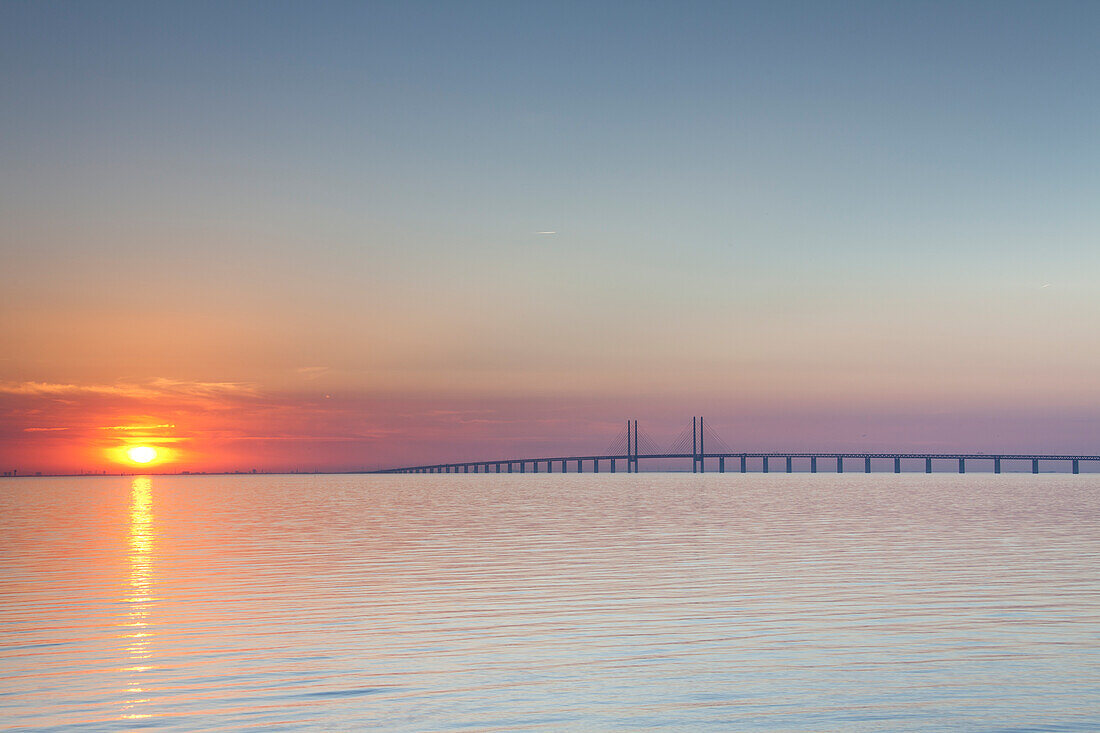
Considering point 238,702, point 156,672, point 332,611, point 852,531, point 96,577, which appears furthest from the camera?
point 852,531

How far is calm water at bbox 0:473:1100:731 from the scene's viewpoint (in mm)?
11664

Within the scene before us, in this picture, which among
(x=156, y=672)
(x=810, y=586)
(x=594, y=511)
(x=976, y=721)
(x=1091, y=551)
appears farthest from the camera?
(x=594, y=511)

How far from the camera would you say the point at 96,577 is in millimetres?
26594

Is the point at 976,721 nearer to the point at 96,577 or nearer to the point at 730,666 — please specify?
the point at 730,666

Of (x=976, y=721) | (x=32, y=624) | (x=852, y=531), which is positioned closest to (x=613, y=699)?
(x=976, y=721)

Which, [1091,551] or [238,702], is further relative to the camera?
[1091,551]

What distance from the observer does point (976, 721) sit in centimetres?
1112

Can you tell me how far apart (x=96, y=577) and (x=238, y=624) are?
10.7m

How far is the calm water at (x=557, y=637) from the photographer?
38.3 feet

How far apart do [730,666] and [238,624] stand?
9135mm

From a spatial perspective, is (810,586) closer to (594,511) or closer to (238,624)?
(238,624)

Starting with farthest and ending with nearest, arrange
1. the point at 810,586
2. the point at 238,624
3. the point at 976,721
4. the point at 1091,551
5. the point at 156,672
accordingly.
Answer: the point at 1091,551, the point at 810,586, the point at 238,624, the point at 156,672, the point at 976,721

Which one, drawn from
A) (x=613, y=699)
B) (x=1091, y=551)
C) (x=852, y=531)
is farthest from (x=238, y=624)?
(x=852, y=531)

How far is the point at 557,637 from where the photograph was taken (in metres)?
16.4
